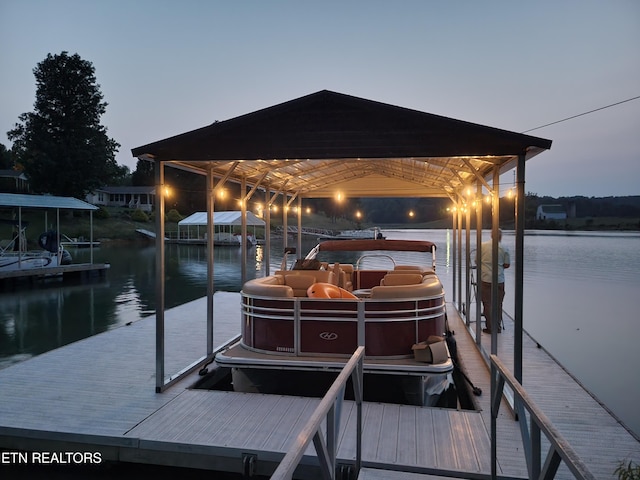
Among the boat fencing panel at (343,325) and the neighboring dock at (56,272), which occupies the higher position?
the boat fencing panel at (343,325)

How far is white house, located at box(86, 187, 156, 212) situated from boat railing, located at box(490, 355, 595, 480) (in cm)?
5754

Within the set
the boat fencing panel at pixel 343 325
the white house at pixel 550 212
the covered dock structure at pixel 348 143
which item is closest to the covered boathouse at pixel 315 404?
the covered dock structure at pixel 348 143

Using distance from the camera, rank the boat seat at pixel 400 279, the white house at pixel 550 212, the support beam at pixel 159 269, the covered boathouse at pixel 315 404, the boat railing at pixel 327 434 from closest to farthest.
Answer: the boat railing at pixel 327 434 < the covered boathouse at pixel 315 404 < the support beam at pixel 159 269 < the boat seat at pixel 400 279 < the white house at pixel 550 212

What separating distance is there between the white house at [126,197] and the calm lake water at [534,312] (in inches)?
1367

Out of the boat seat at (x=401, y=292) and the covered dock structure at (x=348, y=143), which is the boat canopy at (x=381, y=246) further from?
the boat seat at (x=401, y=292)

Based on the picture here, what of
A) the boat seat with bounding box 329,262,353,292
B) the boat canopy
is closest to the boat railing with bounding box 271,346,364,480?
the boat seat with bounding box 329,262,353,292

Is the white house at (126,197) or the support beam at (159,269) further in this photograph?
the white house at (126,197)

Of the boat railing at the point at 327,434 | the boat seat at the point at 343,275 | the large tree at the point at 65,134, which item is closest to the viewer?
the boat railing at the point at 327,434

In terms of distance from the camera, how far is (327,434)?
2.49 meters

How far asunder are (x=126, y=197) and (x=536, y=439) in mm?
63703

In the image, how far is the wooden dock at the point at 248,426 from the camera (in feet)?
11.6

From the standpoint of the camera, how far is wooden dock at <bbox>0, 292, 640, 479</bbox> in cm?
354

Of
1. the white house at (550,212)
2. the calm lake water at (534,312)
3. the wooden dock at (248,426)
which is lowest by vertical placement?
the calm lake water at (534,312)

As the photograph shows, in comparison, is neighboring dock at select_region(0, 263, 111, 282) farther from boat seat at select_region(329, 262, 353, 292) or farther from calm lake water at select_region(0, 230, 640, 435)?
boat seat at select_region(329, 262, 353, 292)
